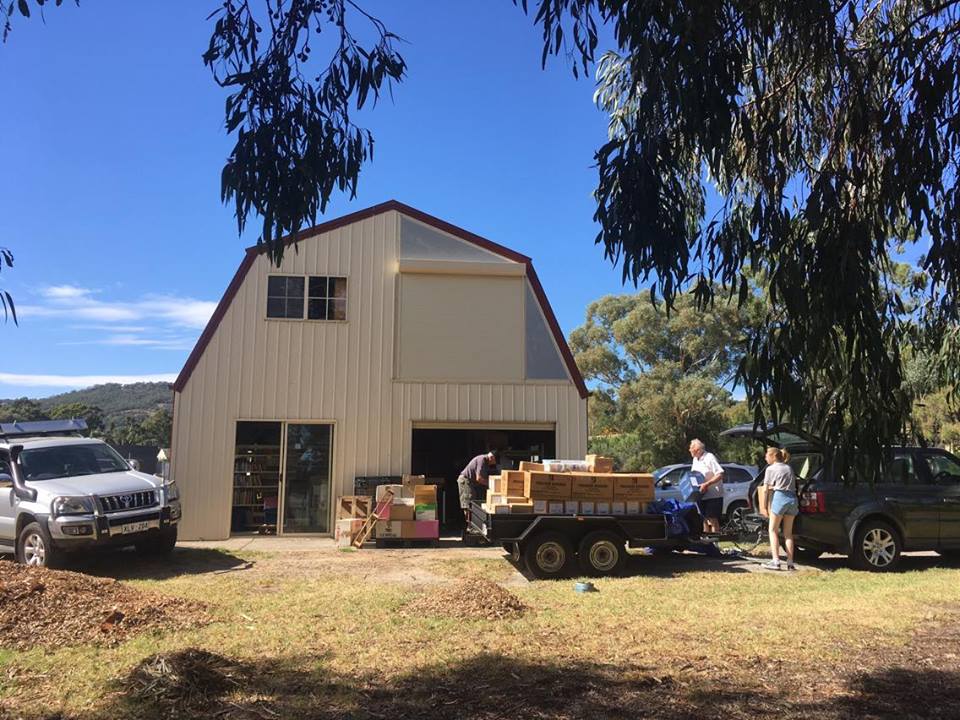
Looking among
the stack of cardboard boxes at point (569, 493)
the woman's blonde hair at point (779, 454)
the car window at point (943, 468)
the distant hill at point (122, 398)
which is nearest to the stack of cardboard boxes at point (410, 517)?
the stack of cardboard boxes at point (569, 493)

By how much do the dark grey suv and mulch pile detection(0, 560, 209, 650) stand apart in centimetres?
781

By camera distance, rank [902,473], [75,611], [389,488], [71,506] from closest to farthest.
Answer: [75,611] < [71,506] < [902,473] < [389,488]

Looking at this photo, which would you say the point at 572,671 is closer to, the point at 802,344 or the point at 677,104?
the point at 802,344

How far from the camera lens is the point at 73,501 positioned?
31.8ft

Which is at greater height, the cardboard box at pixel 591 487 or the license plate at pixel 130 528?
the cardboard box at pixel 591 487

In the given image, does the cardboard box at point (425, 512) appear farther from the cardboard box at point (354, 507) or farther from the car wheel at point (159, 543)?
the car wheel at point (159, 543)

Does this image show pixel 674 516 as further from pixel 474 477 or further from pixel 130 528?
pixel 130 528

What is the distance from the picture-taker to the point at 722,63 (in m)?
4.29

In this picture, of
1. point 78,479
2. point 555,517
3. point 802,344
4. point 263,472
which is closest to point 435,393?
point 263,472

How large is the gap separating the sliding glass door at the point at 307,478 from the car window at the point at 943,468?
395 inches

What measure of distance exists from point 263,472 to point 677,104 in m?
11.9

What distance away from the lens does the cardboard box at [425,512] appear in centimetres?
1273

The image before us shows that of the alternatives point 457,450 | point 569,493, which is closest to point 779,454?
point 569,493

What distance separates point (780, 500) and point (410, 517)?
5944mm
